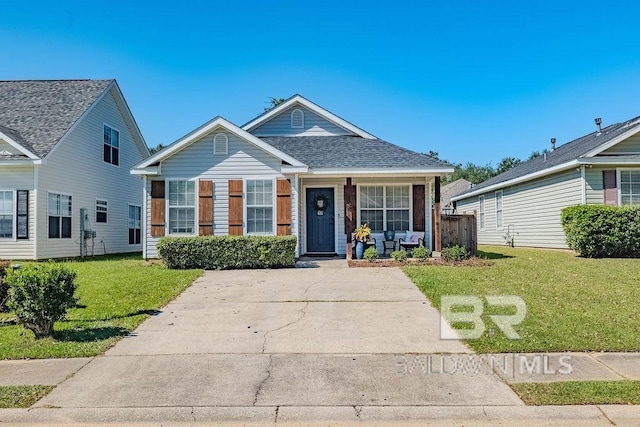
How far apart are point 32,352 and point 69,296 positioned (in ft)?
2.74

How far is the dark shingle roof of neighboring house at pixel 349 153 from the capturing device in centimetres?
1427

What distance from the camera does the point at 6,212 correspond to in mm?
15484

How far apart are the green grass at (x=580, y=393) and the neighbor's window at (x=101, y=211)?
18453 mm

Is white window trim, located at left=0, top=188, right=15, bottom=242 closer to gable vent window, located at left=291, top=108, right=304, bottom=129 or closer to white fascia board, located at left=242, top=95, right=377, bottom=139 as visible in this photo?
white fascia board, located at left=242, top=95, right=377, bottom=139

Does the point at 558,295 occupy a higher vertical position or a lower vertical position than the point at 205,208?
Result: lower

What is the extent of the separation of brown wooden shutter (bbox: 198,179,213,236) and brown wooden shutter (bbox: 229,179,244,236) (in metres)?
0.58

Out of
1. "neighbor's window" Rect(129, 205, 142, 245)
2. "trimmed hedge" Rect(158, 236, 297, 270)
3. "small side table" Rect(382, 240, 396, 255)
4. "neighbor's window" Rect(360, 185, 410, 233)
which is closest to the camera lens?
"trimmed hedge" Rect(158, 236, 297, 270)

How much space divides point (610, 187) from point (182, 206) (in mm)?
13606

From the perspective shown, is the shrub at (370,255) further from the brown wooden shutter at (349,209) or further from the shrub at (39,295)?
the shrub at (39,295)

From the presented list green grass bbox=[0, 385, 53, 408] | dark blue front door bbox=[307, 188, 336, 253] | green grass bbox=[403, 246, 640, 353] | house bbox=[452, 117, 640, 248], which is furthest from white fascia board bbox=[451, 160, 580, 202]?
green grass bbox=[0, 385, 53, 408]

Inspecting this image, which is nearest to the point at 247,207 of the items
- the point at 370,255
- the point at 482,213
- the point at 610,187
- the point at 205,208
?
the point at 205,208

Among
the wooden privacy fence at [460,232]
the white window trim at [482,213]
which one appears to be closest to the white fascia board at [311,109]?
the wooden privacy fence at [460,232]

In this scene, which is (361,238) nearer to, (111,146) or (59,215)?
(59,215)

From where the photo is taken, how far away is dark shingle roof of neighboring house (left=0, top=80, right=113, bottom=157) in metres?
16.3
